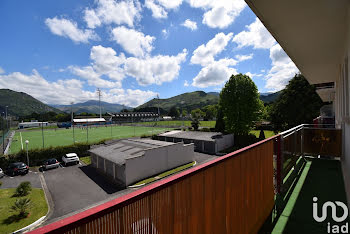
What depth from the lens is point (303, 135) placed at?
26.7ft

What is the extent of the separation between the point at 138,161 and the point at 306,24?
47.1ft

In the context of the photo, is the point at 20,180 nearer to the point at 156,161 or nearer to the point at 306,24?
the point at 156,161

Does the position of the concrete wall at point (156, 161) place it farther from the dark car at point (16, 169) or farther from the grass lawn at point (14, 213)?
the dark car at point (16, 169)

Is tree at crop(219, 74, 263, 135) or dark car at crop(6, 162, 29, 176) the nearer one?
dark car at crop(6, 162, 29, 176)

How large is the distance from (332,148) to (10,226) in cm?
1691

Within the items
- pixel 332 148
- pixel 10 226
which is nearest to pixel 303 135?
pixel 332 148

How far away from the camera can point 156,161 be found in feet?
55.2

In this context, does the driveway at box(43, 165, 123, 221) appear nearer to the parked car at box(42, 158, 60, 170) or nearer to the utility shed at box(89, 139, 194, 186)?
the parked car at box(42, 158, 60, 170)

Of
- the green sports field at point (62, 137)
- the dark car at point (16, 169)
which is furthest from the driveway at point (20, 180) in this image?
the green sports field at point (62, 137)

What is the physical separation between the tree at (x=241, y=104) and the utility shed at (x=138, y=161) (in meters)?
10.7

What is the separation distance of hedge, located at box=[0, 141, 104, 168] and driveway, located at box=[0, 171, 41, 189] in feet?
8.40

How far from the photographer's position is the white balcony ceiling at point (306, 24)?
330 centimetres

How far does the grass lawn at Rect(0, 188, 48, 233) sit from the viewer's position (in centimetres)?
938

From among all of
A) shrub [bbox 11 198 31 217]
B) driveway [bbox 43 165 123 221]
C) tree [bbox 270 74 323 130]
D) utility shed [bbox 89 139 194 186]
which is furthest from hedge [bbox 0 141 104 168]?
tree [bbox 270 74 323 130]
